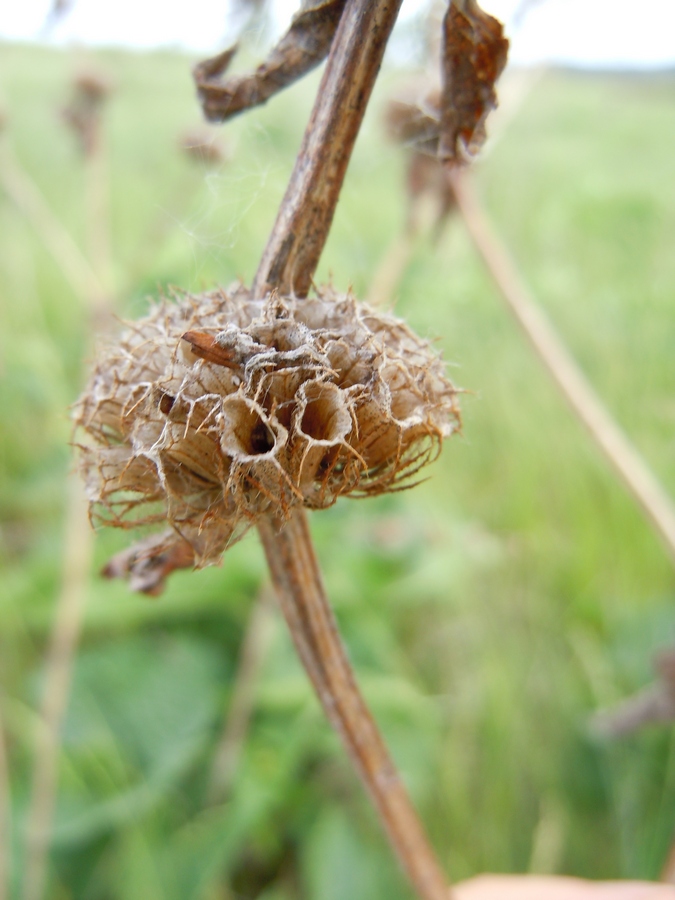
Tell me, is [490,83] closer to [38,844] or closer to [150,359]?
[150,359]

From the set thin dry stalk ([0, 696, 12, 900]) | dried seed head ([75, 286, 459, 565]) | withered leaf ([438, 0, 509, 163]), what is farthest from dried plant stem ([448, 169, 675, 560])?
thin dry stalk ([0, 696, 12, 900])

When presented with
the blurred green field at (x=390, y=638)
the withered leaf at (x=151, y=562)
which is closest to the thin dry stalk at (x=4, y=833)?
the blurred green field at (x=390, y=638)

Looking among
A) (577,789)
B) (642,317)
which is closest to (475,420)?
(642,317)

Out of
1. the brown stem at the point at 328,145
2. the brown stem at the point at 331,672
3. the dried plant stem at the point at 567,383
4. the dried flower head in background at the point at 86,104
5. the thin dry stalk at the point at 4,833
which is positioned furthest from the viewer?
the dried flower head in background at the point at 86,104

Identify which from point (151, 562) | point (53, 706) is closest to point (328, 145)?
point (151, 562)

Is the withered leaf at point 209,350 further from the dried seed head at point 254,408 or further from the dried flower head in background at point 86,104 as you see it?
the dried flower head in background at point 86,104

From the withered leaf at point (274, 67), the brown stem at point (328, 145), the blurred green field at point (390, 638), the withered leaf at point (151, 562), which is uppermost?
the withered leaf at point (274, 67)
